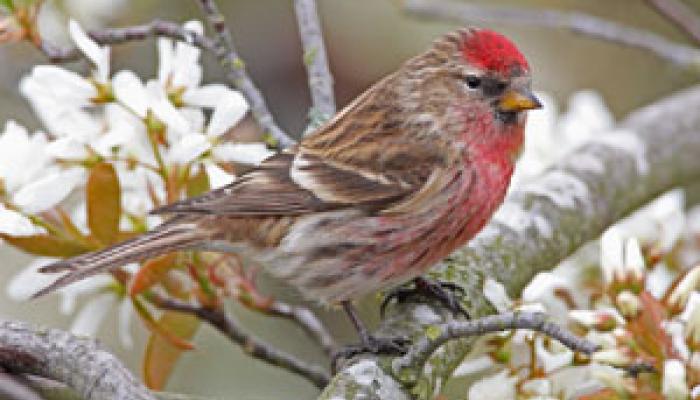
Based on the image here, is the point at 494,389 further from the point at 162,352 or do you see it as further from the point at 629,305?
the point at 162,352

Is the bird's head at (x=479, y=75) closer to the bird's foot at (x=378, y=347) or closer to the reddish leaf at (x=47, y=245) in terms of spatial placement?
the bird's foot at (x=378, y=347)

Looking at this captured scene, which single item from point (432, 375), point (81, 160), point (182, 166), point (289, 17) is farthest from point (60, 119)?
point (289, 17)

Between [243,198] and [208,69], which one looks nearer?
[243,198]

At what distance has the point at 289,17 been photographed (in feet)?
18.8

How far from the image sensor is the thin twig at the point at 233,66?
274cm

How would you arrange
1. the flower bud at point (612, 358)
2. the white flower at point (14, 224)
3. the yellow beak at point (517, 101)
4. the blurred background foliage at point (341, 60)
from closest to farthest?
1. the flower bud at point (612, 358)
2. the white flower at point (14, 224)
3. the yellow beak at point (517, 101)
4. the blurred background foliage at point (341, 60)

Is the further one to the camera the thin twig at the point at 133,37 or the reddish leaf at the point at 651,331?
the thin twig at the point at 133,37

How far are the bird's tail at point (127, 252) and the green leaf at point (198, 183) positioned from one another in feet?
0.27

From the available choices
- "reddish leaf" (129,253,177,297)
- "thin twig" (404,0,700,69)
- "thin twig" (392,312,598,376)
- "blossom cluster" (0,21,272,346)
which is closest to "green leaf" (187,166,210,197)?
"blossom cluster" (0,21,272,346)

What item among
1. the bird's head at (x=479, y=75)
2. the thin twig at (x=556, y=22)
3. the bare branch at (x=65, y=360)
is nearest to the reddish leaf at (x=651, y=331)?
the bird's head at (x=479, y=75)

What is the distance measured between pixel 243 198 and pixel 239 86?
273mm

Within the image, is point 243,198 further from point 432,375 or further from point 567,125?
point 567,125

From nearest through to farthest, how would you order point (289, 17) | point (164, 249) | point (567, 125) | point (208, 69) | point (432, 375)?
point (432, 375)
point (164, 249)
point (567, 125)
point (208, 69)
point (289, 17)

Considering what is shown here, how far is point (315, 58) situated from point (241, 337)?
685 mm
